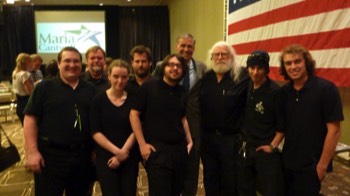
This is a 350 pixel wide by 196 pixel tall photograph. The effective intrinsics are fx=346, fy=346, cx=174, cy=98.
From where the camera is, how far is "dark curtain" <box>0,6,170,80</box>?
39.3 ft

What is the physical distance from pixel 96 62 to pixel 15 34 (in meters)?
10.5

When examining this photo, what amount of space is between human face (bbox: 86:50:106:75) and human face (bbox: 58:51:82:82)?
0.70 metres

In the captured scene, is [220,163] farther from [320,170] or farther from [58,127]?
[58,127]

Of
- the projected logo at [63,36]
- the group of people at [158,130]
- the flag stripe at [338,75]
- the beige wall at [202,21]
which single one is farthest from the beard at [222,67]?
the projected logo at [63,36]

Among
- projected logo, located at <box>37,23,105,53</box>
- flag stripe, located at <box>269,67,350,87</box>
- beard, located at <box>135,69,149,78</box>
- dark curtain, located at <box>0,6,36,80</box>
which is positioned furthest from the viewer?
dark curtain, located at <box>0,6,36,80</box>

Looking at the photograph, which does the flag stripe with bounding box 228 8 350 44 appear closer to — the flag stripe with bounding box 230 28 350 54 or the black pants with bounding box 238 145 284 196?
the flag stripe with bounding box 230 28 350 54

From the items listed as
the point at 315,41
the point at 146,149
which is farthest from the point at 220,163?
the point at 315,41

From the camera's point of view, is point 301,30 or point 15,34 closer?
point 301,30

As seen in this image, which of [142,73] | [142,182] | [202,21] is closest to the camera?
[142,73]

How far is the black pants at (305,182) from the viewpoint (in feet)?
6.67

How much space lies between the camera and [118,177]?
7.56 feet

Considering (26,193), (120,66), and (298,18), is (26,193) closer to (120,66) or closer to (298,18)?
(120,66)

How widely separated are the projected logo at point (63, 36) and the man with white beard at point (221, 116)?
366 inches

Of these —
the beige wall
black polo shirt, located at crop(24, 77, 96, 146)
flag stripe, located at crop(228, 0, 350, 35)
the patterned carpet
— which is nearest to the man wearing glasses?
black polo shirt, located at crop(24, 77, 96, 146)
